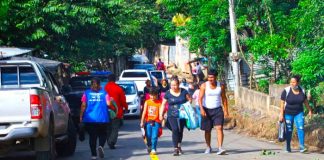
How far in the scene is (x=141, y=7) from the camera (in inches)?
2119

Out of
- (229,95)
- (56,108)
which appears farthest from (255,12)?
(56,108)

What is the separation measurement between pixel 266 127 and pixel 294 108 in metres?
4.34

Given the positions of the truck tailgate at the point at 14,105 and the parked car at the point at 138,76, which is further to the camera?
the parked car at the point at 138,76

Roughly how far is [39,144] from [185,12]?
2088cm

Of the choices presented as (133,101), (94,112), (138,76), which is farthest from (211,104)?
(138,76)

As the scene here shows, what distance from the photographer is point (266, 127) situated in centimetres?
2011

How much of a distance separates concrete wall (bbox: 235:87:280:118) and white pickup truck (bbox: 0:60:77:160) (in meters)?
7.86

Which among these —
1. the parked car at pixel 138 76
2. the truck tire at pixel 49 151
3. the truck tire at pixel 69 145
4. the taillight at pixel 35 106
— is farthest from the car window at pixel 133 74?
the taillight at pixel 35 106

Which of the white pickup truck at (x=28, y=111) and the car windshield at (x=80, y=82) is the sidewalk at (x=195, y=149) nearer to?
the white pickup truck at (x=28, y=111)

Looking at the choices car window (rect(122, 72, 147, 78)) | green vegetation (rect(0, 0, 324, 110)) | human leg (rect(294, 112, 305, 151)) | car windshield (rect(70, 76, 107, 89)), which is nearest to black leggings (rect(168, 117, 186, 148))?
human leg (rect(294, 112, 305, 151))

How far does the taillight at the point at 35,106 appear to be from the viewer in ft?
40.9

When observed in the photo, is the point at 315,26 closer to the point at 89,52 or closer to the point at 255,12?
the point at 255,12

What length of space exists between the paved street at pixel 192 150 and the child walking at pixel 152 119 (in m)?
0.41

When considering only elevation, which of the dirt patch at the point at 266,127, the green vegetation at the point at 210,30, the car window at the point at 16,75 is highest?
the green vegetation at the point at 210,30
